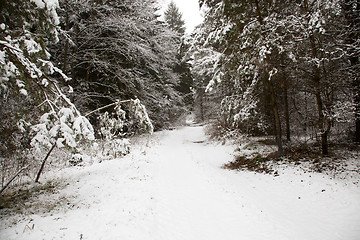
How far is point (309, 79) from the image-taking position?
24.2 ft

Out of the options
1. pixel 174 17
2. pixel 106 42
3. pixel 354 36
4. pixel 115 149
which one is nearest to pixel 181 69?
pixel 174 17

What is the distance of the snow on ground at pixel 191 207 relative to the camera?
11.9 feet

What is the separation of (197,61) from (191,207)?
7258 mm

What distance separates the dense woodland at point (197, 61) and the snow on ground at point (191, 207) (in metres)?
1.48

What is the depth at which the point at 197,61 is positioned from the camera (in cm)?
970

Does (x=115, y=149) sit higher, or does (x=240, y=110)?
(x=240, y=110)

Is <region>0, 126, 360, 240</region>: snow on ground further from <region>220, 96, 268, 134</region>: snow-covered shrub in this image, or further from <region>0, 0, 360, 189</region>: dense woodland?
<region>220, 96, 268, 134</region>: snow-covered shrub

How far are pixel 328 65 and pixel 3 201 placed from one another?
11.1 m

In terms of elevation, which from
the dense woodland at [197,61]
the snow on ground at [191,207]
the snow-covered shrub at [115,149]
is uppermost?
the dense woodland at [197,61]

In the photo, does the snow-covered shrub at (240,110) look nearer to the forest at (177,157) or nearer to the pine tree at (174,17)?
the forest at (177,157)

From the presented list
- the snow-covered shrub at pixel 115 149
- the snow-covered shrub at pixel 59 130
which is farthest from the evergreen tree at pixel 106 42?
the snow-covered shrub at pixel 59 130

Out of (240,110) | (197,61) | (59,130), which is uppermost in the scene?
(197,61)

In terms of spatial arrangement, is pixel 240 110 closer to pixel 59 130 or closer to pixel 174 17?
pixel 59 130

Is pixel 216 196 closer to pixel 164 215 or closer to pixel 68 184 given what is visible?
pixel 164 215
